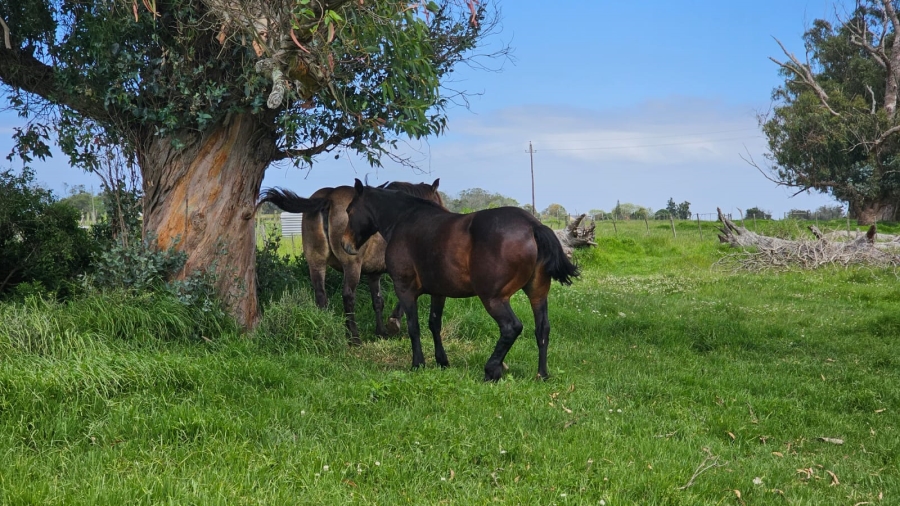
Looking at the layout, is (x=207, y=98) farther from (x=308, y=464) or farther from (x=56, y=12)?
(x=308, y=464)

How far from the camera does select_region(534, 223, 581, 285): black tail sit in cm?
692

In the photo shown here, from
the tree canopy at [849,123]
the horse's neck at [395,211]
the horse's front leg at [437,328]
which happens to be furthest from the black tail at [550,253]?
the tree canopy at [849,123]

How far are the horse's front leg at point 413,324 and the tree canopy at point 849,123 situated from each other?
2837cm

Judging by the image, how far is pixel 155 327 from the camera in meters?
7.51

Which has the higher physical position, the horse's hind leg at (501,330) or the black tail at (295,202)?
the black tail at (295,202)

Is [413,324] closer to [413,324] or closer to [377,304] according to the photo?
[413,324]

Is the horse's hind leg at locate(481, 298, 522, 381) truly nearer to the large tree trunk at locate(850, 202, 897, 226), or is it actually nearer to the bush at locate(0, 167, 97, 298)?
the bush at locate(0, 167, 97, 298)

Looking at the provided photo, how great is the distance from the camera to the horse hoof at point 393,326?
31.7ft

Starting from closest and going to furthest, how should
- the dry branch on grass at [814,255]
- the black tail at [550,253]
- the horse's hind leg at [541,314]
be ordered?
the black tail at [550,253] → the horse's hind leg at [541,314] → the dry branch on grass at [814,255]

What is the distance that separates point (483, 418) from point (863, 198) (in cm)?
3687

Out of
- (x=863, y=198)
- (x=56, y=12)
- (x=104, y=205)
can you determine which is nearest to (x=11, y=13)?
(x=56, y=12)

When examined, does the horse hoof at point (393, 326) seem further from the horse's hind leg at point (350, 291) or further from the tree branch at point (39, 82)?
the tree branch at point (39, 82)

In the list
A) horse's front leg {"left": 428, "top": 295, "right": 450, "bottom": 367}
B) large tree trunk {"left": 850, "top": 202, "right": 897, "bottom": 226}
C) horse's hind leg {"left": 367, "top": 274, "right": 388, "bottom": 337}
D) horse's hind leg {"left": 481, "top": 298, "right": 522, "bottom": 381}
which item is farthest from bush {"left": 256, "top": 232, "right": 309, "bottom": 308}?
large tree trunk {"left": 850, "top": 202, "right": 897, "bottom": 226}

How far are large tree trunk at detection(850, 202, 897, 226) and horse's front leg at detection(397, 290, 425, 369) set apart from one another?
35707mm
